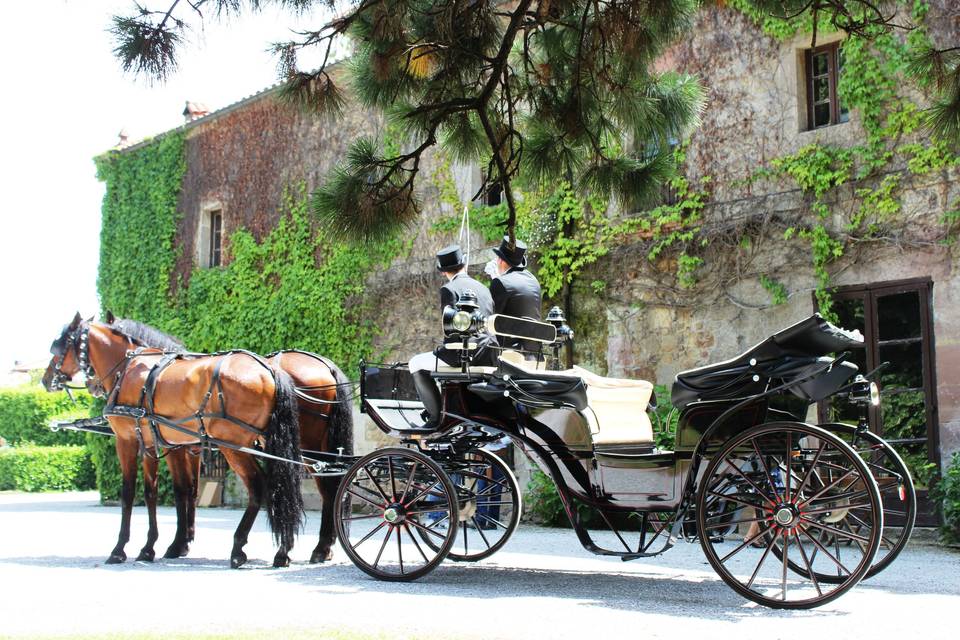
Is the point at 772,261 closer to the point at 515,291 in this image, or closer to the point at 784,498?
the point at 515,291

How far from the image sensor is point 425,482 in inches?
239

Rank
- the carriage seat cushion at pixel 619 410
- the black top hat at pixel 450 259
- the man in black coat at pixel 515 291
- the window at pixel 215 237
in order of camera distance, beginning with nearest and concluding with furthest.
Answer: the carriage seat cushion at pixel 619 410 → the man in black coat at pixel 515 291 → the black top hat at pixel 450 259 → the window at pixel 215 237

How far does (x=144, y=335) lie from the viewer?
28.6 ft

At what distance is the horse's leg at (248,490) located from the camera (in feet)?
23.1

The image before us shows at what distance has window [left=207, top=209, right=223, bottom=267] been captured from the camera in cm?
1754

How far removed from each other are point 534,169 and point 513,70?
2.47 feet

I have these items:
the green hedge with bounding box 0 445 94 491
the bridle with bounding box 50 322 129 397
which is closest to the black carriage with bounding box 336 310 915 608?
the bridle with bounding box 50 322 129 397

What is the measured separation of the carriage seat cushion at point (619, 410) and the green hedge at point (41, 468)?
21.6 metres

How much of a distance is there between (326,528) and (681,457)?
9.93 feet

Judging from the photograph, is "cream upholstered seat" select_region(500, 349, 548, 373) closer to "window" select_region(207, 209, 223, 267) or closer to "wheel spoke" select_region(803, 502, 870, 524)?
"wheel spoke" select_region(803, 502, 870, 524)

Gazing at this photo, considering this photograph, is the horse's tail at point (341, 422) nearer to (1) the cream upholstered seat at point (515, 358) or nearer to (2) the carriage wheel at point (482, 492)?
(2) the carriage wheel at point (482, 492)

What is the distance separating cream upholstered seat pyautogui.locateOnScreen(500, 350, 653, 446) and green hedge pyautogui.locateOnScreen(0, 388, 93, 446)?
85.8ft

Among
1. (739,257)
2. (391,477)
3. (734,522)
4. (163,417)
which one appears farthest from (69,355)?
(739,257)

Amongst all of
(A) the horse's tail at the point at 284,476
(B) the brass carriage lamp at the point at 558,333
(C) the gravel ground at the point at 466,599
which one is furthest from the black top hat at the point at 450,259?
(C) the gravel ground at the point at 466,599
